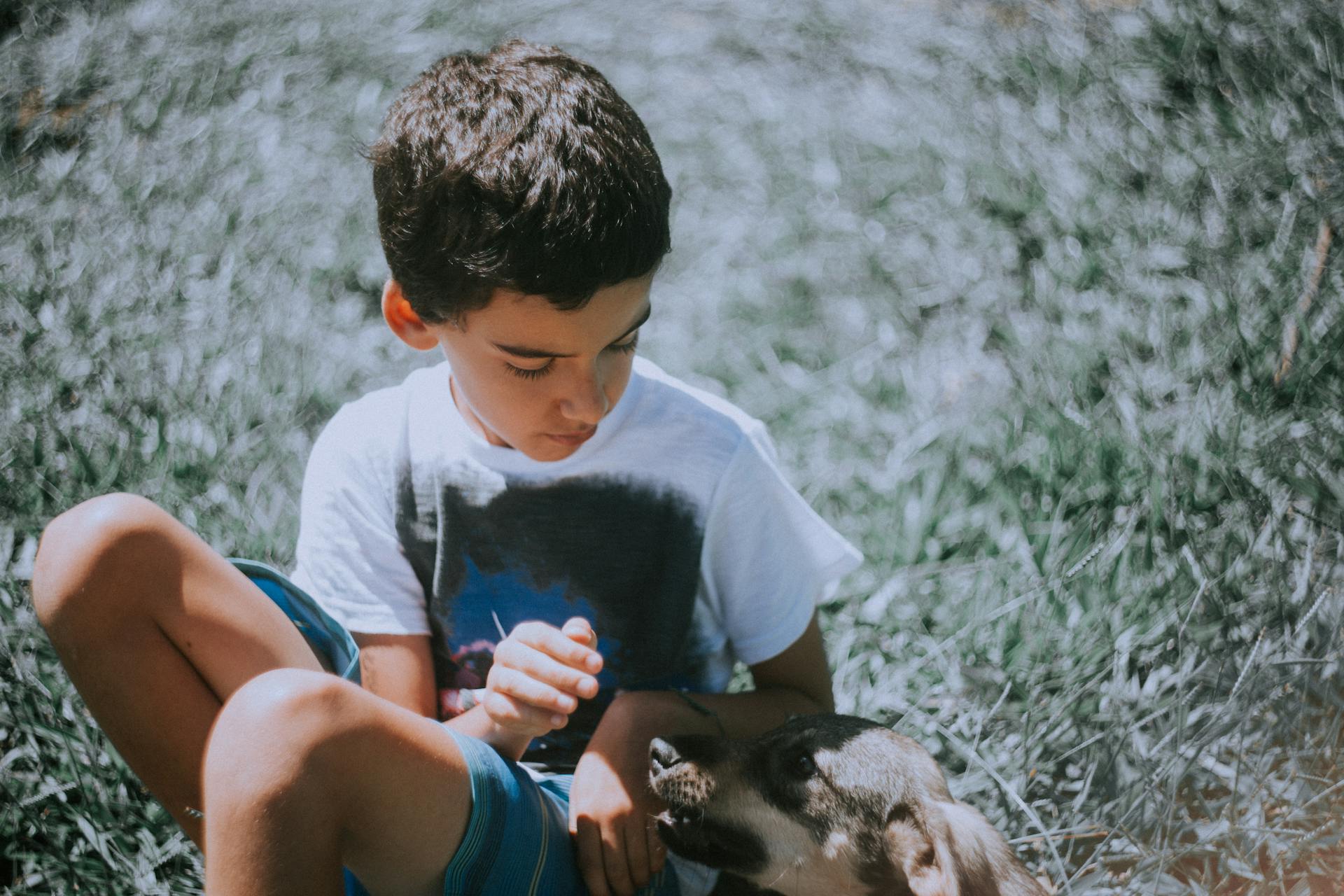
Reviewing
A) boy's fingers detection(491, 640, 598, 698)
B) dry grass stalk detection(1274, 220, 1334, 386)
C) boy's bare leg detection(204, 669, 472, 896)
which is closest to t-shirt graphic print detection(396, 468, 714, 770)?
boy's fingers detection(491, 640, 598, 698)

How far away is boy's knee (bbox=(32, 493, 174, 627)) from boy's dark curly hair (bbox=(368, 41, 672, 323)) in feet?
1.97

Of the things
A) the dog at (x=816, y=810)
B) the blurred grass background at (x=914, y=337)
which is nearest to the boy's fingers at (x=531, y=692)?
the dog at (x=816, y=810)

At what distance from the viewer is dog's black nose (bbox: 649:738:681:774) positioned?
2.06 meters

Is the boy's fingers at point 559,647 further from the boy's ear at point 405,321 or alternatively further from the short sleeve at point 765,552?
the boy's ear at point 405,321

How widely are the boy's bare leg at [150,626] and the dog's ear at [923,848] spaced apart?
3.95 feet

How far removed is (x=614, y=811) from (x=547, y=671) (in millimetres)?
395

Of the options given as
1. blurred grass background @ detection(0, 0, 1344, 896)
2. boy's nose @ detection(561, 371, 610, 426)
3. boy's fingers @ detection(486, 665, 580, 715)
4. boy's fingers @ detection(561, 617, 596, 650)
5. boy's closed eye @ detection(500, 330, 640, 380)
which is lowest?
blurred grass background @ detection(0, 0, 1344, 896)

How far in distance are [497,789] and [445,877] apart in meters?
0.16

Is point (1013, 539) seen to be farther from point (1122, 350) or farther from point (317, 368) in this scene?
point (317, 368)

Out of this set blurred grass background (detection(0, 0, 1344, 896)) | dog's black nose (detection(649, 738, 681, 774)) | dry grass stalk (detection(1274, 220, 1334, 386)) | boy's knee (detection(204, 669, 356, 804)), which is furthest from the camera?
dry grass stalk (detection(1274, 220, 1334, 386))

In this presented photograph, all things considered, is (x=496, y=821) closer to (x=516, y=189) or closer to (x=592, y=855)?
(x=592, y=855)

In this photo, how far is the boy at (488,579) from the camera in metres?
1.67

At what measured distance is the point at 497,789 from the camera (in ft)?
5.92

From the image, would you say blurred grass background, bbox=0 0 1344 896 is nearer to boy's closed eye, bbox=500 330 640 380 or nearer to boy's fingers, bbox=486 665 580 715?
boy's fingers, bbox=486 665 580 715
